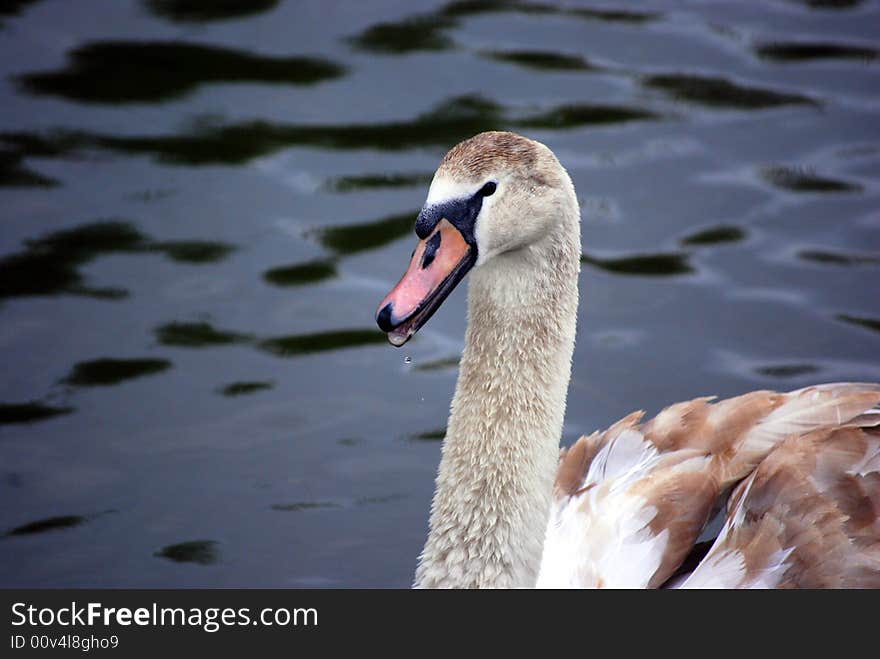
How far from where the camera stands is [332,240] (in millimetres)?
8234

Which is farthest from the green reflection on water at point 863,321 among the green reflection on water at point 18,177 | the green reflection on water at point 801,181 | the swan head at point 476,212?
the green reflection on water at point 18,177

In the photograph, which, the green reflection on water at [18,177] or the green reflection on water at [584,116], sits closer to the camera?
the green reflection on water at [18,177]

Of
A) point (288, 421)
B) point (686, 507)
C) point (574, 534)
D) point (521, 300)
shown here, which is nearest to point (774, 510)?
point (686, 507)

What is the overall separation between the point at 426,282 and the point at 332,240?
381cm

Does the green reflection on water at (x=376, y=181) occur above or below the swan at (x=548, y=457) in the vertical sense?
above

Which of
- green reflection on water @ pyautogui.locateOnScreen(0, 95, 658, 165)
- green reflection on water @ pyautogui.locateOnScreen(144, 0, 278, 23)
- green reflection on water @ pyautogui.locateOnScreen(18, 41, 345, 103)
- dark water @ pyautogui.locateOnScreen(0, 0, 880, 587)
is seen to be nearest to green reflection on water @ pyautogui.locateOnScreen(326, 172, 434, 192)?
dark water @ pyautogui.locateOnScreen(0, 0, 880, 587)

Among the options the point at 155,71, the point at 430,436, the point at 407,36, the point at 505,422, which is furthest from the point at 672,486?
the point at 155,71

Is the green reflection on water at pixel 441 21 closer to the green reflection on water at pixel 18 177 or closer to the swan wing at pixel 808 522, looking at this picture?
the green reflection on water at pixel 18 177

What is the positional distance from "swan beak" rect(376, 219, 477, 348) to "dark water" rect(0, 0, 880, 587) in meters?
1.89

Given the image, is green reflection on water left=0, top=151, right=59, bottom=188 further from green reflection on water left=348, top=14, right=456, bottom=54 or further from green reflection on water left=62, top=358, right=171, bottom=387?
green reflection on water left=348, top=14, right=456, bottom=54

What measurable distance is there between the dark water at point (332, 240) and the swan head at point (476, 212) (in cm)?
190

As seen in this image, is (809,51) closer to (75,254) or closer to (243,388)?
(243,388)

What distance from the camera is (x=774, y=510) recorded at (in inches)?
199

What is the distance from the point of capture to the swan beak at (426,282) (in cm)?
436
